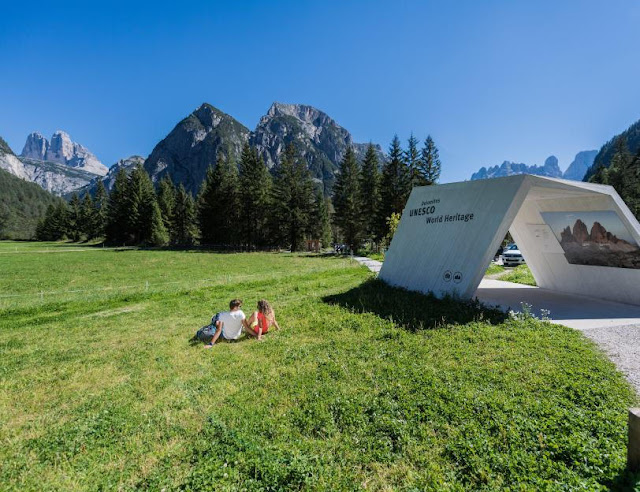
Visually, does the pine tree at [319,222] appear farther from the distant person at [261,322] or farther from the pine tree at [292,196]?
the distant person at [261,322]

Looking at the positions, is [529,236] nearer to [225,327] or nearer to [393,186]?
[225,327]

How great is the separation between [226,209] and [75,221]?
62256 mm

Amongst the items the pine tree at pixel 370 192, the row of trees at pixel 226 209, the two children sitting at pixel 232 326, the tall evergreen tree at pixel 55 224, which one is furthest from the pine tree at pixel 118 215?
the two children sitting at pixel 232 326

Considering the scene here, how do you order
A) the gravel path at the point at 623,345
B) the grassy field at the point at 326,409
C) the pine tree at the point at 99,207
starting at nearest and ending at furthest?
the grassy field at the point at 326,409, the gravel path at the point at 623,345, the pine tree at the point at 99,207

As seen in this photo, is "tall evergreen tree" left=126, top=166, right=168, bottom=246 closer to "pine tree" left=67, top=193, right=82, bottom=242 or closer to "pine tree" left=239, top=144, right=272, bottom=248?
"pine tree" left=239, top=144, right=272, bottom=248

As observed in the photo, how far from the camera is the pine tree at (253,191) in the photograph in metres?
56.4

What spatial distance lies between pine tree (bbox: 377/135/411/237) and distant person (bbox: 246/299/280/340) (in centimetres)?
3860

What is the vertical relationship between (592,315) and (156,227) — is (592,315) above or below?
below

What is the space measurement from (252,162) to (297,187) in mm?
10080

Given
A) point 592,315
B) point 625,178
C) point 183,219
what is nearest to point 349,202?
point 592,315

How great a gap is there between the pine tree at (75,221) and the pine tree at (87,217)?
3.49ft

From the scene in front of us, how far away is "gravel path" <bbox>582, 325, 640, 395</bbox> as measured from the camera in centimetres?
625

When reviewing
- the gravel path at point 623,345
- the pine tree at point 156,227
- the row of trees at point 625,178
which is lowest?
the gravel path at point 623,345

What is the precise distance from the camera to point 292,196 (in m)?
55.2
